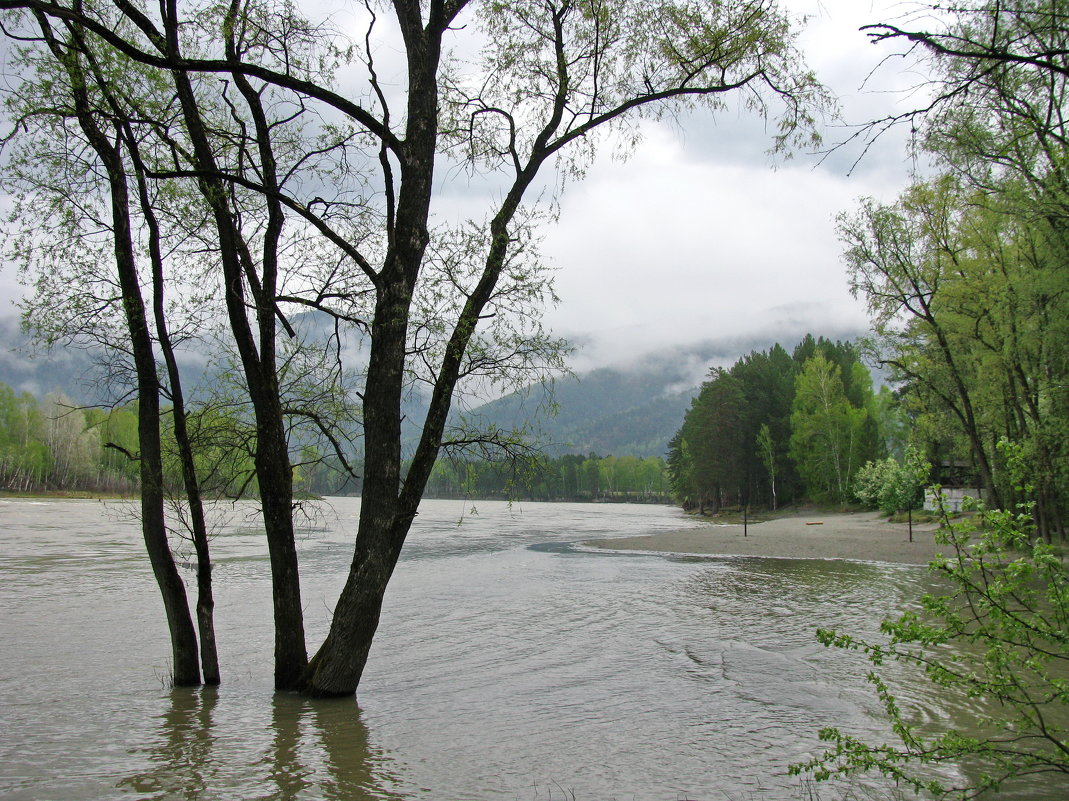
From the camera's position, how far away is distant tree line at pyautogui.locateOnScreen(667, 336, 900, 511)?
65.2 m

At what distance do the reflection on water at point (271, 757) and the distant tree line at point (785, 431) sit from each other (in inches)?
2459

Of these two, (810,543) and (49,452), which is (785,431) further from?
(49,452)

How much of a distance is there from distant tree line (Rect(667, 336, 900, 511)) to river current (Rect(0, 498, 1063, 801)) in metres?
46.8

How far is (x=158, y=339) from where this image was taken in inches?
339

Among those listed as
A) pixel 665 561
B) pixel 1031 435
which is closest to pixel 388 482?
pixel 1031 435

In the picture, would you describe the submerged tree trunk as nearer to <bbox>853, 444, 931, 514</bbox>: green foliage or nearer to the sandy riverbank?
the sandy riverbank

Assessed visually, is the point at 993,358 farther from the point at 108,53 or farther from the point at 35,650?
the point at 35,650

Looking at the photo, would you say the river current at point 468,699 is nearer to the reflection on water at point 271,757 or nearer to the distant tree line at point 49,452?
the reflection on water at point 271,757

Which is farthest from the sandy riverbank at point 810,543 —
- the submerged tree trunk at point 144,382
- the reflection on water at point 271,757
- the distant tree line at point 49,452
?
the distant tree line at point 49,452

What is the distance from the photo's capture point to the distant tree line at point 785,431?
6519 cm

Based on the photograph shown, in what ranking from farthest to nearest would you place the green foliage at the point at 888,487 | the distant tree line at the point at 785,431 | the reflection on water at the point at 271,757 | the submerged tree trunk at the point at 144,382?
the distant tree line at the point at 785,431 → the green foliage at the point at 888,487 → the submerged tree trunk at the point at 144,382 → the reflection on water at the point at 271,757

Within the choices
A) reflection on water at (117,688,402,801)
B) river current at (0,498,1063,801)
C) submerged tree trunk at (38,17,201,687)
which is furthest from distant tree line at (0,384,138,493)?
reflection on water at (117,688,402,801)

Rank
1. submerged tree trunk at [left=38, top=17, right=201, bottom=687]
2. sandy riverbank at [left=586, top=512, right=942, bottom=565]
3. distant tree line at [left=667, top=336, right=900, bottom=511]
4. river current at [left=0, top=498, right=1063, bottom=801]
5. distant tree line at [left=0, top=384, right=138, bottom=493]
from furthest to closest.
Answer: distant tree line at [left=0, top=384, right=138, bottom=493]
distant tree line at [left=667, top=336, right=900, bottom=511]
sandy riverbank at [left=586, top=512, right=942, bottom=565]
submerged tree trunk at [left=38, top=17, right=201, bottom=687]
river current at [left=0, top=498, right=1063, bottom=801]

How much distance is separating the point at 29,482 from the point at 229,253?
10729 cm
